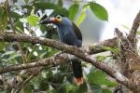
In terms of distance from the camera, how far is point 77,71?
212 cm

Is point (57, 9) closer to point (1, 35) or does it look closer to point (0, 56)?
point (0, 56)

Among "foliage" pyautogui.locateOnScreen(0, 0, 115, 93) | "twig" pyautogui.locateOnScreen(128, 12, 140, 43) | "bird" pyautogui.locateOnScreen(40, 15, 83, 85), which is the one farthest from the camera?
"bird" pyautogui.locateOnScreen(40, 15, 83, 85)

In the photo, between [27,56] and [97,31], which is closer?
[27,56]

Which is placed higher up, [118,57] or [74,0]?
[74,0]

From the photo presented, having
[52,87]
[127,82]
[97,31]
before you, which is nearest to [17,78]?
[52,87]

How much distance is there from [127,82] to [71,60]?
20.9 inches

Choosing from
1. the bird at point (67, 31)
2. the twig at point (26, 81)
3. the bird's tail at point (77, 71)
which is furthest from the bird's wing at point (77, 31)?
the twig at point (26, 81)

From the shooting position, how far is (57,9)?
2205 millimetres

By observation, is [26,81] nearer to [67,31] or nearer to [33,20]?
[33,20]

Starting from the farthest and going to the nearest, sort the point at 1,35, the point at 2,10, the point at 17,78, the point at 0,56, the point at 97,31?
the point at 97,31, the point at 0,56, the point at 17,78, the point at 2,10, the point at 1,35

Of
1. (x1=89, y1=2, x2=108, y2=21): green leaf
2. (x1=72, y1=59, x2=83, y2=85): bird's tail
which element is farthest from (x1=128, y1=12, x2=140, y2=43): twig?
(x1=72, y1=59, x2=83, y2=85): bird's tail

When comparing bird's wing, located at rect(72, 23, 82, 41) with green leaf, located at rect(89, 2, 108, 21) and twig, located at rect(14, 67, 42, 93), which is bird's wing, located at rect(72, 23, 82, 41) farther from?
twig, located at rect(14, 67, 42, 93)

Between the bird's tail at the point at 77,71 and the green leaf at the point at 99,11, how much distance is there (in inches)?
10.7

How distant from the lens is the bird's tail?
207 cm
